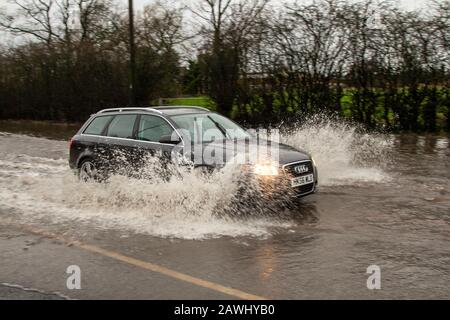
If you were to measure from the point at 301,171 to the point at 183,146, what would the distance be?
1.82 metres

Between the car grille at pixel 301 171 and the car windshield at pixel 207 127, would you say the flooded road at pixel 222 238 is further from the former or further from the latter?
the car windshield at pixel 207 127

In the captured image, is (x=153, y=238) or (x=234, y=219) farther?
(x=234, y=219)

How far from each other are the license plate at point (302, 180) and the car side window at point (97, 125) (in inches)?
151

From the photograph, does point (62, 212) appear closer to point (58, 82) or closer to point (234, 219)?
point (234, 219)

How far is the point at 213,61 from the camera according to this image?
61.1 ft

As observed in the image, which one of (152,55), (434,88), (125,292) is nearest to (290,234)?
(125,292)

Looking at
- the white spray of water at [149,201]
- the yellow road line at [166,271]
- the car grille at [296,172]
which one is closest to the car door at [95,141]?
the white spray of water at [149,201]

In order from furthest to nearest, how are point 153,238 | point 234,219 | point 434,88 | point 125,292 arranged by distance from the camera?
1. point 434,88
2. point 234,219
3. point 153,238
4. point 125,292

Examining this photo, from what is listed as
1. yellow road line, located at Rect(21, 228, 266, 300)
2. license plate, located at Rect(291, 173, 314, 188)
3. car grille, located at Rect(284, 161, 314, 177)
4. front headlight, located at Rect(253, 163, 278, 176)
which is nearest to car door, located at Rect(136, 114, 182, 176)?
front headlight, located at Rect(253, 163, 278, 176)

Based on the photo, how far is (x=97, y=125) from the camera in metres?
9.37

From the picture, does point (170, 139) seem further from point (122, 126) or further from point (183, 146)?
point (122, 126)

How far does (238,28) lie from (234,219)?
500 inches

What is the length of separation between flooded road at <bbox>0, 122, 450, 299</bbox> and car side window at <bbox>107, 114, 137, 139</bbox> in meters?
0.83

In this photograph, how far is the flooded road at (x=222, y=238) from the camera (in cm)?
477
